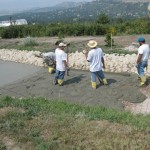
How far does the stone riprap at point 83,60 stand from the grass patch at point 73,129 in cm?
498

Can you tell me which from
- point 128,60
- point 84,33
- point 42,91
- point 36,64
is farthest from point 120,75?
point 84,33

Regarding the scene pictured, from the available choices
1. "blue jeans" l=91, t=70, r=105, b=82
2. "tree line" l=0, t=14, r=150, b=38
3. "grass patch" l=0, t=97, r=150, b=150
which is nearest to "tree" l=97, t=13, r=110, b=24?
"tree line" l=0, t=14, r=150, b=38

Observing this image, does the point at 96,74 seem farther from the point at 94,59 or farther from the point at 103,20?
the point at 103,20

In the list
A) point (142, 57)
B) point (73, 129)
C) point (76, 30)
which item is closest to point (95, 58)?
point (142, 57)

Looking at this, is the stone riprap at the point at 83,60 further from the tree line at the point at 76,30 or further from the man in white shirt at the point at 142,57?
the tree line at the point at 76,30

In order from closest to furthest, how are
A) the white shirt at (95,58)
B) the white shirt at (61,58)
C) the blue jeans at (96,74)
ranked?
the white shirt at (95,58), the blue jeans at (96,74), the white shirt at (61,58)

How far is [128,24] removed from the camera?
29.1m

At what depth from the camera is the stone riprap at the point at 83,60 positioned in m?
12.7

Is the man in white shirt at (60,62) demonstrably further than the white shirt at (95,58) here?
Yes

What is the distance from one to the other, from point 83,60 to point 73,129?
7.51 metres

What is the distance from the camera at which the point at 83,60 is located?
545 inches

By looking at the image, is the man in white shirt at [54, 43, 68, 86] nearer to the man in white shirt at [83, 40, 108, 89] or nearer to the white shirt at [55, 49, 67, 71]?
the white shirt at [55, 49, 67, 71]

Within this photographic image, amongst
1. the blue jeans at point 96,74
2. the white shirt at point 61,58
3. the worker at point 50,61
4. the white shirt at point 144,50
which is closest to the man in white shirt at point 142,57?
the white shirt at point 144,50

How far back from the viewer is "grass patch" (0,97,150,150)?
5.94 metres
